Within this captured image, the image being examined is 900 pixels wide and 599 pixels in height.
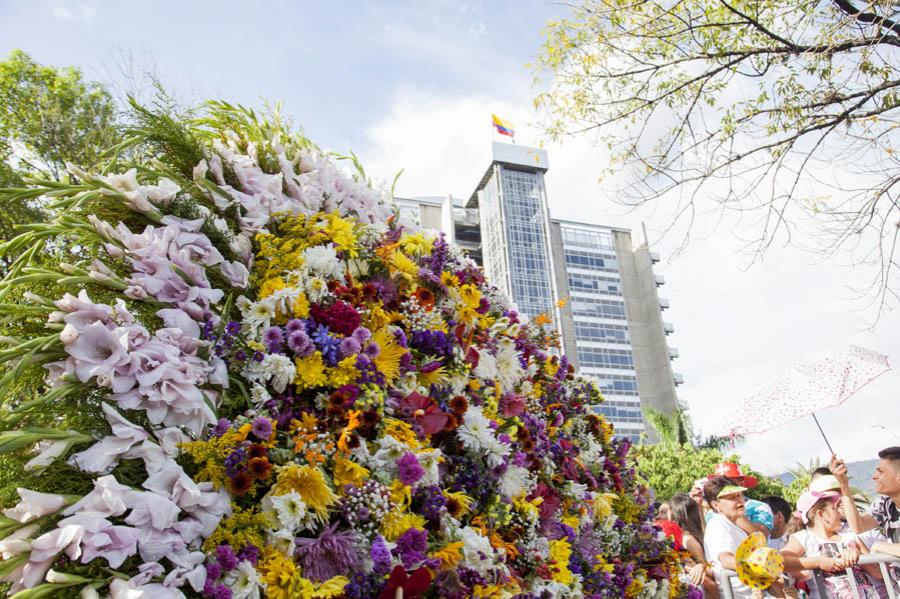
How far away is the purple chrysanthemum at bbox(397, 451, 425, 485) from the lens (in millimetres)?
1766

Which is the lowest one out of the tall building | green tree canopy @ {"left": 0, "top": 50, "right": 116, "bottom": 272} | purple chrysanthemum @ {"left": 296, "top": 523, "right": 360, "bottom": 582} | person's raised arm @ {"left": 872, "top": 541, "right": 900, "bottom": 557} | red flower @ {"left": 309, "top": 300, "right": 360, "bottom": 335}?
person's raised arm @ {"left": 872, "top": 541, "right": 900, "bottom": 557}

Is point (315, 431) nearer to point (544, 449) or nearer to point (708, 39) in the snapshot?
point (544, 449)

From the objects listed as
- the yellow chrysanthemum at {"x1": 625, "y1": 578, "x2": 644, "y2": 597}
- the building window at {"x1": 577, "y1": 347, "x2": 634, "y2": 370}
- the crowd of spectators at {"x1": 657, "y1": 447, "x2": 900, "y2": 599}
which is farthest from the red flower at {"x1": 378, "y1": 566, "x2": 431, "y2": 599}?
the building window at {"x1": 577, "y1": 347, "x2": 634, "y2": 370}

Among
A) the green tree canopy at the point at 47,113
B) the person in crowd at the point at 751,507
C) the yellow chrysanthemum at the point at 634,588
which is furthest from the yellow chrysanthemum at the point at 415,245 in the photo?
the green tree canopy at the point at 47,113

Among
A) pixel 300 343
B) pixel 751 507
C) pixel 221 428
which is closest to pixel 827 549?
pixel 751 507

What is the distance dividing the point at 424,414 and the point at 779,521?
5175 millimetres

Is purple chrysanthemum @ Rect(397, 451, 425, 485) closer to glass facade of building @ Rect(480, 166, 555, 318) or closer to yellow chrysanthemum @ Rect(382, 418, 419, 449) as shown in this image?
yellow chrysanthemum @ Rect(382, 418, 419, 449)

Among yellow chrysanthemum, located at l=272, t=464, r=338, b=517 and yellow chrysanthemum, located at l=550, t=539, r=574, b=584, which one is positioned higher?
yellow chrysanthemum, located at l=272, t=464, r=338, b=517

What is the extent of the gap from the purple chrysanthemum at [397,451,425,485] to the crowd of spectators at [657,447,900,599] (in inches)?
97.0

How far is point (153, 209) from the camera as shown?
6.29 feet

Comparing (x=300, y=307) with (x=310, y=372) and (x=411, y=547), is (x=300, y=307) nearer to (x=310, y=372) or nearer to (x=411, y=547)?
(x=310, y=372)

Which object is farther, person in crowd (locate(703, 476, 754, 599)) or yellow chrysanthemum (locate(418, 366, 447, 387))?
person in crowd (locate(703, 476, 754, 599))

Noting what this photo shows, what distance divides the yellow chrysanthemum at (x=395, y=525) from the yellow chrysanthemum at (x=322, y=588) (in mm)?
177

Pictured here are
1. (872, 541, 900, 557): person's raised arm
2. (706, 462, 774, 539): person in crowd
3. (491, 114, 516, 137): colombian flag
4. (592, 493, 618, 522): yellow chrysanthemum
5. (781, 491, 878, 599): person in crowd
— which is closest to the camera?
(592, 493, 618, 522): yellow chrysanthemum
